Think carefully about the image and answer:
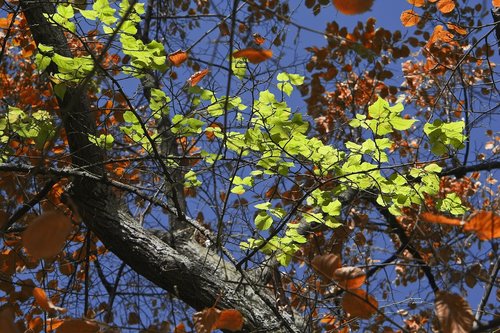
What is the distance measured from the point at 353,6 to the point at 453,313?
772 mm

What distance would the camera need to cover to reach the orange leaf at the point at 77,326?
7.32ft

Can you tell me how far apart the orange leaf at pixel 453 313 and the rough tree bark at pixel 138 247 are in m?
1.39

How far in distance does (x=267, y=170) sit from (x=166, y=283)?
0.75 meters

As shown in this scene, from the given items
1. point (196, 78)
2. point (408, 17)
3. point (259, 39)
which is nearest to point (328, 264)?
point (196, 78)

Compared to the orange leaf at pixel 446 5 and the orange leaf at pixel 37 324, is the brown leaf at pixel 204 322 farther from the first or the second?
the orange leaf at pixel 446 5

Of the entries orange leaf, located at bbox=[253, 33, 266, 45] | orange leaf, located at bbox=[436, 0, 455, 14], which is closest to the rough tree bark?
orange leaf, located at bbox=[253, 33, 266, 45]

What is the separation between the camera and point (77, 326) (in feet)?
7.37

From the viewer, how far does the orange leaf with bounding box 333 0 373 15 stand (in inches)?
59.8

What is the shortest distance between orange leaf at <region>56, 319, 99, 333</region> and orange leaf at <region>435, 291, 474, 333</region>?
3.93 feet

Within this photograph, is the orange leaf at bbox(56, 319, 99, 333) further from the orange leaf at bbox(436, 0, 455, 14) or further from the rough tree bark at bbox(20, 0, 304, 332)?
the orange leaf at bbox(436, 0, 455, 14)

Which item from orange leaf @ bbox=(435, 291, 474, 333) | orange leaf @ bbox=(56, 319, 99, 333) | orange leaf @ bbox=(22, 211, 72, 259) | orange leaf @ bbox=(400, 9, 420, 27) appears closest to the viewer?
orange leaf @ bbox=(435, 291, 474, 333)

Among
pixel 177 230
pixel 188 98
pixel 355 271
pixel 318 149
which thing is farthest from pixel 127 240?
pixel 355 271

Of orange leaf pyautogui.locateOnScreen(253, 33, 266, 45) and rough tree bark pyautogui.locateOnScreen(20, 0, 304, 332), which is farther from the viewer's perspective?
orange leaf pyautogui.locateOnScreen(253, 33, 266, 45)

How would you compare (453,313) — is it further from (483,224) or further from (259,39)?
(259,39)
